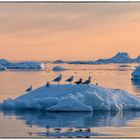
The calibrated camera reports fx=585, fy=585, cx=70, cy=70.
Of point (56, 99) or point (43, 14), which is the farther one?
point (56, 99)

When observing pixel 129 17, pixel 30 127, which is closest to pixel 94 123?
pixel 30 127

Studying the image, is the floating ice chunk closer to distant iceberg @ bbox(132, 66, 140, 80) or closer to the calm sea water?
the calm sea water

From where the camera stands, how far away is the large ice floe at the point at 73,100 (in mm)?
14414

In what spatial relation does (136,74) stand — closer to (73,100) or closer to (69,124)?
(73,100)

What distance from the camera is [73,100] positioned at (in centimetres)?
1437

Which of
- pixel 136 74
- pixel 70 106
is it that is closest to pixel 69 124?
pixel 70 106

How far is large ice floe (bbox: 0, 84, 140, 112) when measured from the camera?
14414 mm

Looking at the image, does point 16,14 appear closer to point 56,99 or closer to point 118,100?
point 56,99

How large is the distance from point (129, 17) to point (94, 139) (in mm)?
2964

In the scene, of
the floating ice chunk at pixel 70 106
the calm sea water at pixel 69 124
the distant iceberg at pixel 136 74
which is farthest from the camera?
the distant iceberg at pixel 136 74

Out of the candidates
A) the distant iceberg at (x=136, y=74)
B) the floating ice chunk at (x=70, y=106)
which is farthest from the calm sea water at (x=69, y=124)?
the distant iceberg at (x=136, y=74)

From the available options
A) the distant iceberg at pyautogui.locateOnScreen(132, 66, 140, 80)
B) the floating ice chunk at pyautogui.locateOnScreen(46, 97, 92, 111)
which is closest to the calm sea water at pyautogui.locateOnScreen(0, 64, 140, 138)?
the floating ice chunk at pyautogui.locateOnScreen(46, 97, 92, 111)

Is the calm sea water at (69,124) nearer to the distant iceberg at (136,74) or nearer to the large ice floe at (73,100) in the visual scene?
the large ice floe at (73,100)

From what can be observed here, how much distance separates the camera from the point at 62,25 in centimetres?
1256
